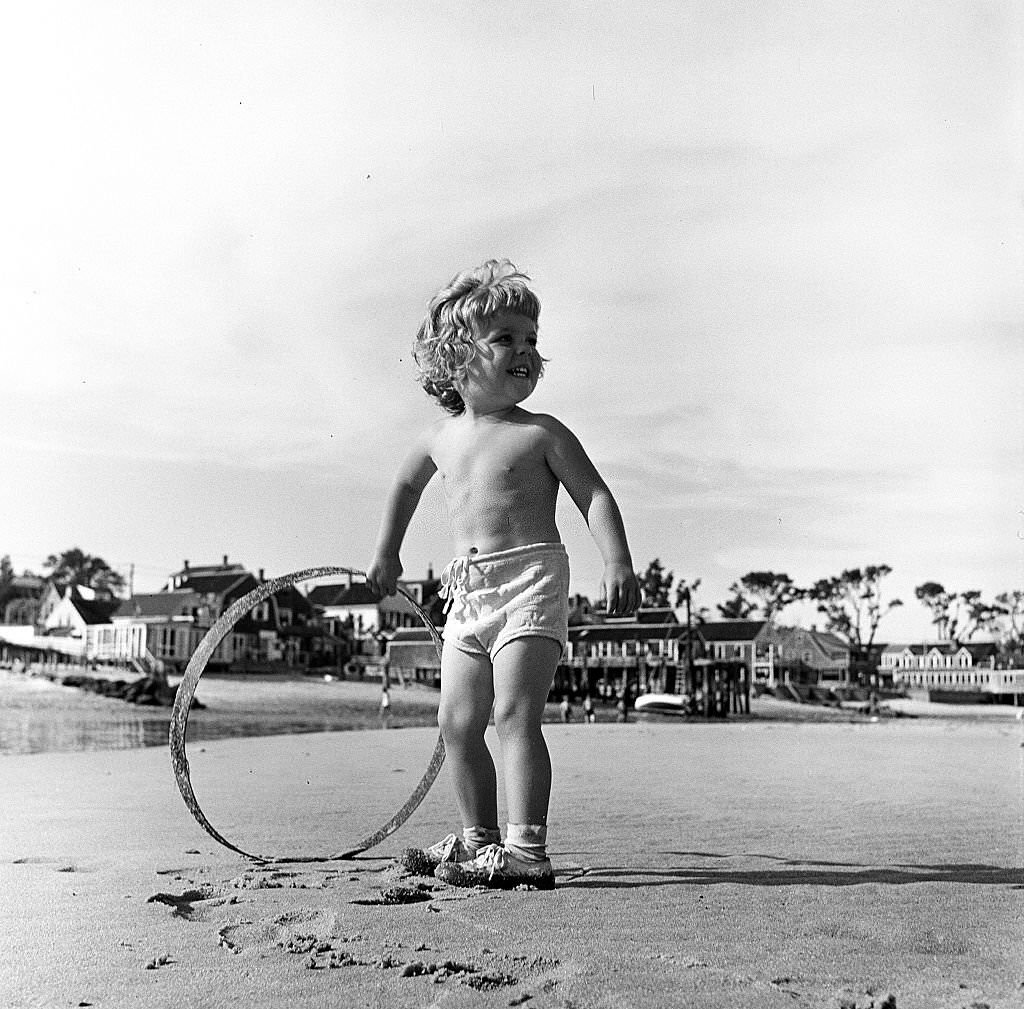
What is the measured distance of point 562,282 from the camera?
4.18m

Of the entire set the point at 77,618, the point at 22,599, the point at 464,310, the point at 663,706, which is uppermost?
the point at 22,599

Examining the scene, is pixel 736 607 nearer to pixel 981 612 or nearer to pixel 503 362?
pixel 981 612

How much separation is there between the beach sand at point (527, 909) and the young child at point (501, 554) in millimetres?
255

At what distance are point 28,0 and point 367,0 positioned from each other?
3.40 feet

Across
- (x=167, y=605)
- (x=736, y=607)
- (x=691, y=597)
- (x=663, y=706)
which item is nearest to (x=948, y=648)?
(x=736, y=607)

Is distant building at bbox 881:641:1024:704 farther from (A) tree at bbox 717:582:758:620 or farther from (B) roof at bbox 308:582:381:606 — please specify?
(B) roof at bbox 308:582:381:606

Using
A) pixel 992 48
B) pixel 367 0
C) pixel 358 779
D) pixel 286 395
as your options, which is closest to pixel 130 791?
pixel 358 779

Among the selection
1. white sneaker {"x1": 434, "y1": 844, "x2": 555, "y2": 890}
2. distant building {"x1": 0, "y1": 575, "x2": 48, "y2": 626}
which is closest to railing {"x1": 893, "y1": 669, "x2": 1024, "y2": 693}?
distant building {"x1": 0, "y1": 575, "x2": 48, "y2": 626}

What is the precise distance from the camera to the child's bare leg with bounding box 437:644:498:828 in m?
2.85

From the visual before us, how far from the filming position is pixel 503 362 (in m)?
2.98

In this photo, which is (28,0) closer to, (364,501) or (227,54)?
(227,54)

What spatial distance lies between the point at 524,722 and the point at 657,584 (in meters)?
58.0

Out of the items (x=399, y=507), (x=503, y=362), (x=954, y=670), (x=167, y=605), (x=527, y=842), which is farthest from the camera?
(x=954, y=670)

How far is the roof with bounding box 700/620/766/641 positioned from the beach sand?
60.6 metres
